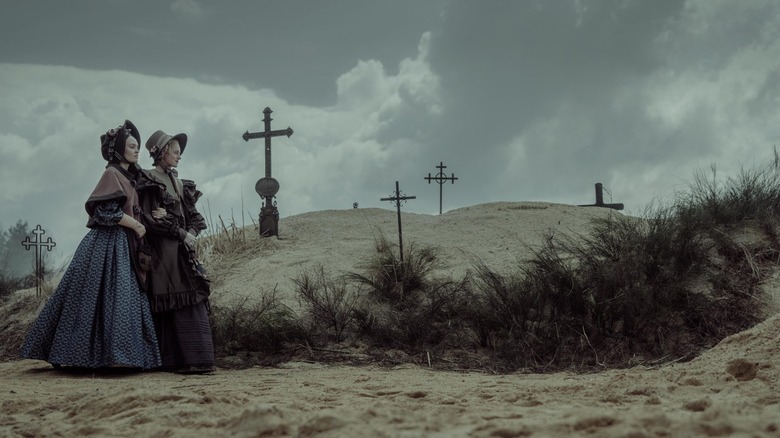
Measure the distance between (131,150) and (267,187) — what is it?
5.82m

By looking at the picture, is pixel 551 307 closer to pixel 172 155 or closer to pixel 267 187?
pixel 172 155

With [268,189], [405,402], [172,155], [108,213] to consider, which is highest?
[268,189]

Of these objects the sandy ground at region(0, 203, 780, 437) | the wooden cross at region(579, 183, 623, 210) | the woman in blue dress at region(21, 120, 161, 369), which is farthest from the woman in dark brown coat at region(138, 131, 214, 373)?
the wooden cross at region(579, 183, 623, 210)

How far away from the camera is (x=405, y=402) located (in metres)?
4.02

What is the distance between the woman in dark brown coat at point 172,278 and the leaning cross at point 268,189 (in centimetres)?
564

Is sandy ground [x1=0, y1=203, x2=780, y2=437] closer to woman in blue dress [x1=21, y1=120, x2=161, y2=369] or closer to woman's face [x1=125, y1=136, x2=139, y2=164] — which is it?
woman in blue dress [x1=21, y1=120, x2=161, y2=369]


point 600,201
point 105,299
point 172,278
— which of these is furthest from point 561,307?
point 600,201

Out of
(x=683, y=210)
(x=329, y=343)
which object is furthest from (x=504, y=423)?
(x=683, y=210)

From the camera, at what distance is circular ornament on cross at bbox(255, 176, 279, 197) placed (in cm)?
1312

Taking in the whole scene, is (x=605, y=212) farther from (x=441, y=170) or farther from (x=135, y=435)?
(x=135, y=435)

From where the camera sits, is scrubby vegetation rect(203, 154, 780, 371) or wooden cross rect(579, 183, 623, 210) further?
wooden cross rect(579, 183, 623, 210)

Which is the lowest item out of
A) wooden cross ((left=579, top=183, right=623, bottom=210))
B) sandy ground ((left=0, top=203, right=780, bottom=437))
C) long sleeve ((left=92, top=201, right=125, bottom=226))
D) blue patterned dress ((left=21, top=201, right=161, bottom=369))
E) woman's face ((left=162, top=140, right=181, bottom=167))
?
sandy ground ((left=0, top=203, right=780, bottom=437))

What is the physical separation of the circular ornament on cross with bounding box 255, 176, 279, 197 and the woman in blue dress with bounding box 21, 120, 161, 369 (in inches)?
231

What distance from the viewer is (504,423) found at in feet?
10.3
